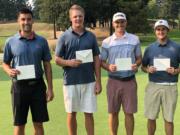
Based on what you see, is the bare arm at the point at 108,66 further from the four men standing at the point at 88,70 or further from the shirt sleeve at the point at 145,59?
the shirt sleeve at the point at 145,59

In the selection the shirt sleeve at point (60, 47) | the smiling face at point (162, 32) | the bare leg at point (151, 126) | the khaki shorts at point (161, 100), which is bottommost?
the bare leg at point (151, 126)

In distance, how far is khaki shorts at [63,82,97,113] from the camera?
594 centimetres

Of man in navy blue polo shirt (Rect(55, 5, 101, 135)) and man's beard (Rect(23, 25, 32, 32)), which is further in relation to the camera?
man in navy blue polo shirt (Rect(55, 5, 101, 135))

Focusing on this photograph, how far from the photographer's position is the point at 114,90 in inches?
238

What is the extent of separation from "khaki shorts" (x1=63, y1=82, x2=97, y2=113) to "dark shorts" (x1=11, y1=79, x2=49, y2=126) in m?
0.47

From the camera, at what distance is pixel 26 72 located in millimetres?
5426

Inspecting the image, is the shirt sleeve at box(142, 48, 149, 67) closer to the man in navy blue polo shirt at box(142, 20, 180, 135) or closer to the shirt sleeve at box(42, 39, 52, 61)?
the man in navy blue polo shirt at box(142, 20, 180, 135)

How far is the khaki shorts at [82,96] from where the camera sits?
19.5ft

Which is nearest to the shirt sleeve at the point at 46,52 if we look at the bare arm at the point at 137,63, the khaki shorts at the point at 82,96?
the khaki shorts at the point at 82,96

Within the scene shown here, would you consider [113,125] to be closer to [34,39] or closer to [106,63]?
[106,63]

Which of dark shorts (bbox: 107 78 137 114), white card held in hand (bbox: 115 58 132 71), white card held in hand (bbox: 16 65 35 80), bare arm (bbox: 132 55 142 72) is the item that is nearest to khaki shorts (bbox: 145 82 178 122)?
dark shorts (bbox: 107 78 137 114)

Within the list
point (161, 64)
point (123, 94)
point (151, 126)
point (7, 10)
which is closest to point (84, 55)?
point (123, 94)

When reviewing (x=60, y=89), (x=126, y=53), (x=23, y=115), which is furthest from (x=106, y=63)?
(x=60, y=89)

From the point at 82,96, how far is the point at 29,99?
2.62ft
